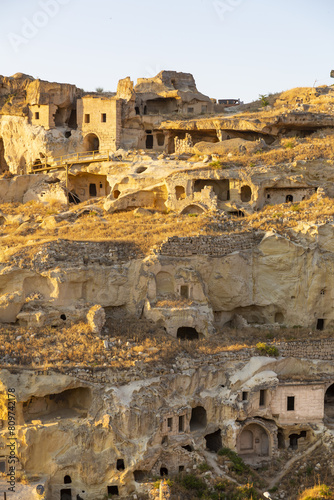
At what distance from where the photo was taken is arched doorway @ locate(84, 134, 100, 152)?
4075 centimetres

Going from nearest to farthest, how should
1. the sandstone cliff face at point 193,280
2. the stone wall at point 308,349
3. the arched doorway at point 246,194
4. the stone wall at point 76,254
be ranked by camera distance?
the stone wall at point 308,349, the sandstone cliff face at point 193,280, the stone wall at point 76,254, the arched doorway at point 246,194

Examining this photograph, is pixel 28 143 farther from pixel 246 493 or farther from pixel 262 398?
pixel 246 493

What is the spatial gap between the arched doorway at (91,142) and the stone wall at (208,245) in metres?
14.0

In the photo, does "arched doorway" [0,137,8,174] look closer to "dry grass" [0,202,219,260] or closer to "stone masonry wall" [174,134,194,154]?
"dry grass" [0,202,219,260]

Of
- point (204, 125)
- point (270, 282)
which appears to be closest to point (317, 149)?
point (204, 125)

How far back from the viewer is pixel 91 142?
41312 mm

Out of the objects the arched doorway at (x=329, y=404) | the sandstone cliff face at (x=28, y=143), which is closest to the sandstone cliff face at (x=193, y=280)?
the arched doorway at (x=329, y=404)

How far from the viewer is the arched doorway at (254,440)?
25.6 m

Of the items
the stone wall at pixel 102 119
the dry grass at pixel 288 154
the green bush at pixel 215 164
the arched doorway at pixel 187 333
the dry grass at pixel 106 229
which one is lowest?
the arched doorway at pixel 187 333

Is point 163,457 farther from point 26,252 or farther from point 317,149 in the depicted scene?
point 317,149

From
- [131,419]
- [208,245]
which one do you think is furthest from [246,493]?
[208,245]

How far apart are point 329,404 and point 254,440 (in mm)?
3930

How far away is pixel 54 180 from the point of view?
39281mm

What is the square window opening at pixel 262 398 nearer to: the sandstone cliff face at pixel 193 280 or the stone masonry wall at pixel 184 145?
the sandstone cliff face at pixel 193 280
